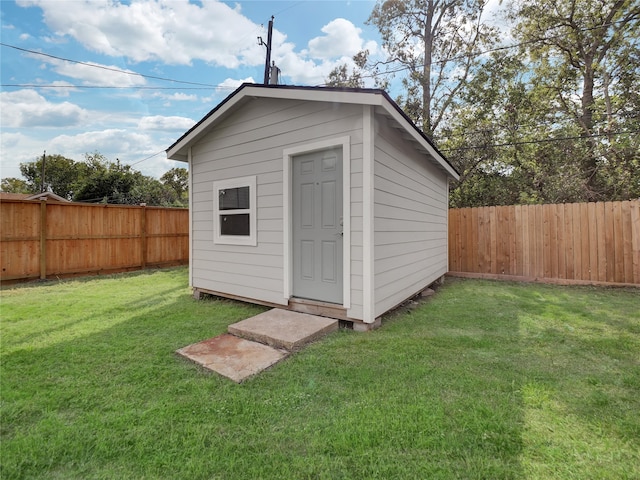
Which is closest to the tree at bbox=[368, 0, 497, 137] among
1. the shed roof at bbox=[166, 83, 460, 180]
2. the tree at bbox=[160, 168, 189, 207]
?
the shed roof at bbox=[166, 83, 460, 180]

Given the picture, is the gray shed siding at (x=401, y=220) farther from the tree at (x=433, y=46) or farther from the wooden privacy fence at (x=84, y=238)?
the tree at (x=433, y=46)

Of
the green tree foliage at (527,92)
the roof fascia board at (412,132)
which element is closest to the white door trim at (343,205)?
the roof fascia board at (412,132)

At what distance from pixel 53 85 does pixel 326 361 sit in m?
12.1

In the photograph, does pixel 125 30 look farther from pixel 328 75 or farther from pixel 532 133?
pixel 532 133

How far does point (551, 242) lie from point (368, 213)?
5.41 metres

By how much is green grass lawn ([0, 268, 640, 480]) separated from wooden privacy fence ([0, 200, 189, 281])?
3.49 metres

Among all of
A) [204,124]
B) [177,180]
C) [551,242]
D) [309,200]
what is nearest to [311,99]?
[309,200]

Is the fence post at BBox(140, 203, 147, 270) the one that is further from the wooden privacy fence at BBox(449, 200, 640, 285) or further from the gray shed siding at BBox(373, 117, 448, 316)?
the wooden privacy fence at BBox(449, 200, 640, 285)

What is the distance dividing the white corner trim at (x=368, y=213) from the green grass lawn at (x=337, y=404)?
396 millimetres

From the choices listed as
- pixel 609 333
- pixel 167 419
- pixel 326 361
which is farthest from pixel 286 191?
pixel 609 333

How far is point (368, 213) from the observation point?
326 centimetres

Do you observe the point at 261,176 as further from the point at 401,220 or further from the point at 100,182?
the point at 100,182

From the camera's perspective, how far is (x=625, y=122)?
8.52m

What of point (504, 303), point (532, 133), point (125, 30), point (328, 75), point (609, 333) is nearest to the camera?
point (609, 333)
